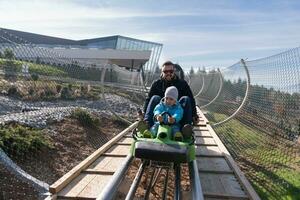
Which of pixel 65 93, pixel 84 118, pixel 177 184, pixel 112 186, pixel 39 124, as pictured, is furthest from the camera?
pixel 65 93

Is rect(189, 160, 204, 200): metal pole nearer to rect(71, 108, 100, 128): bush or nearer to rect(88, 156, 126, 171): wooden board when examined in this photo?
rect(88, 156, 126, 171): wooden board

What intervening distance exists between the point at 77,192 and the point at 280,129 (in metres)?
3.84

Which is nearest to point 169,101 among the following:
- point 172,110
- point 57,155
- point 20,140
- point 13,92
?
point 172,110

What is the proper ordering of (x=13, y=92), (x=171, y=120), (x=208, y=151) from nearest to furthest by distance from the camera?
(x=171, y=120) < (x=208, y=151) < (x=13, y=92)

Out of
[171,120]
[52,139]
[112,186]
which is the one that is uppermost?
[171,120]

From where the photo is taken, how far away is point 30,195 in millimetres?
5648

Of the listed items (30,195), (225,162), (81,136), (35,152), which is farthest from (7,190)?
(81,136)

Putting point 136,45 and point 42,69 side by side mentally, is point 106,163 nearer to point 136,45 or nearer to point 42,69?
point 42,69

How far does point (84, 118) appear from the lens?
11398 millimetres

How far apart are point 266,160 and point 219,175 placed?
4.12 meters

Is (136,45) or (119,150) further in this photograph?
(136,45)

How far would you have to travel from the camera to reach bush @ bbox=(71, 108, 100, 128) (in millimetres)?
11258

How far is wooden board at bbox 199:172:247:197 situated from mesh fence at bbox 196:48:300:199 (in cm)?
152

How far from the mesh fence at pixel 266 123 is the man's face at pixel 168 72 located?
1.61 metres
